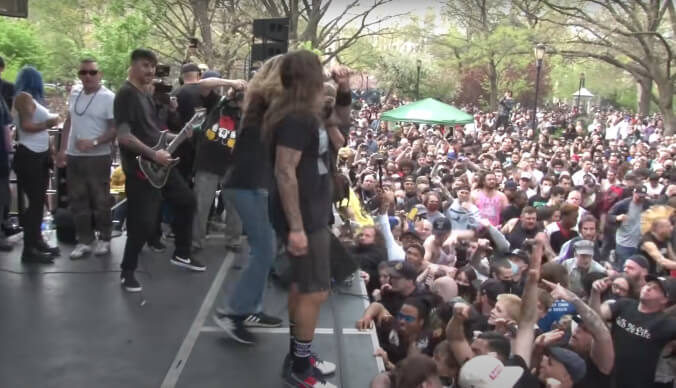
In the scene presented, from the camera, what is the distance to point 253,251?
373cm

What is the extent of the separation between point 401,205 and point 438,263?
2862 mm

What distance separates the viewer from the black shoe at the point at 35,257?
4.99m

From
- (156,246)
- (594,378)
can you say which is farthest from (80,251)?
(594,378)

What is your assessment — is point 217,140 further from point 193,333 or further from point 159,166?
point 193,333

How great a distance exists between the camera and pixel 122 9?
72.8ft

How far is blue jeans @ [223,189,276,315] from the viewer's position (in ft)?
12.2

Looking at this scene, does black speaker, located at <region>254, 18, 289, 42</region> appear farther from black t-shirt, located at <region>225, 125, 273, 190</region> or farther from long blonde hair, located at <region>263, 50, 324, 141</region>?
long blonde hair, located at <region>263, 50, 324, 141</region>

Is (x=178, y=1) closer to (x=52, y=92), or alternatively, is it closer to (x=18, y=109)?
(x=52, y=92)

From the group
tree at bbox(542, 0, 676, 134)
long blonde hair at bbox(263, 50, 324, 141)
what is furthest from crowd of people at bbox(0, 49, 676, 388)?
tree at bbox(542, 0, 676, 134)

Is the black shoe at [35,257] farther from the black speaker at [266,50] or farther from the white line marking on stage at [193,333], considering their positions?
the black speaker at [266,50]

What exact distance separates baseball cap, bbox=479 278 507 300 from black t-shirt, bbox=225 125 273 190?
202cm

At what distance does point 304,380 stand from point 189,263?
1.88 m

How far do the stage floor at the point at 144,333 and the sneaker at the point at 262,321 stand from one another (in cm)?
4

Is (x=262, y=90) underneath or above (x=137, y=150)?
above
